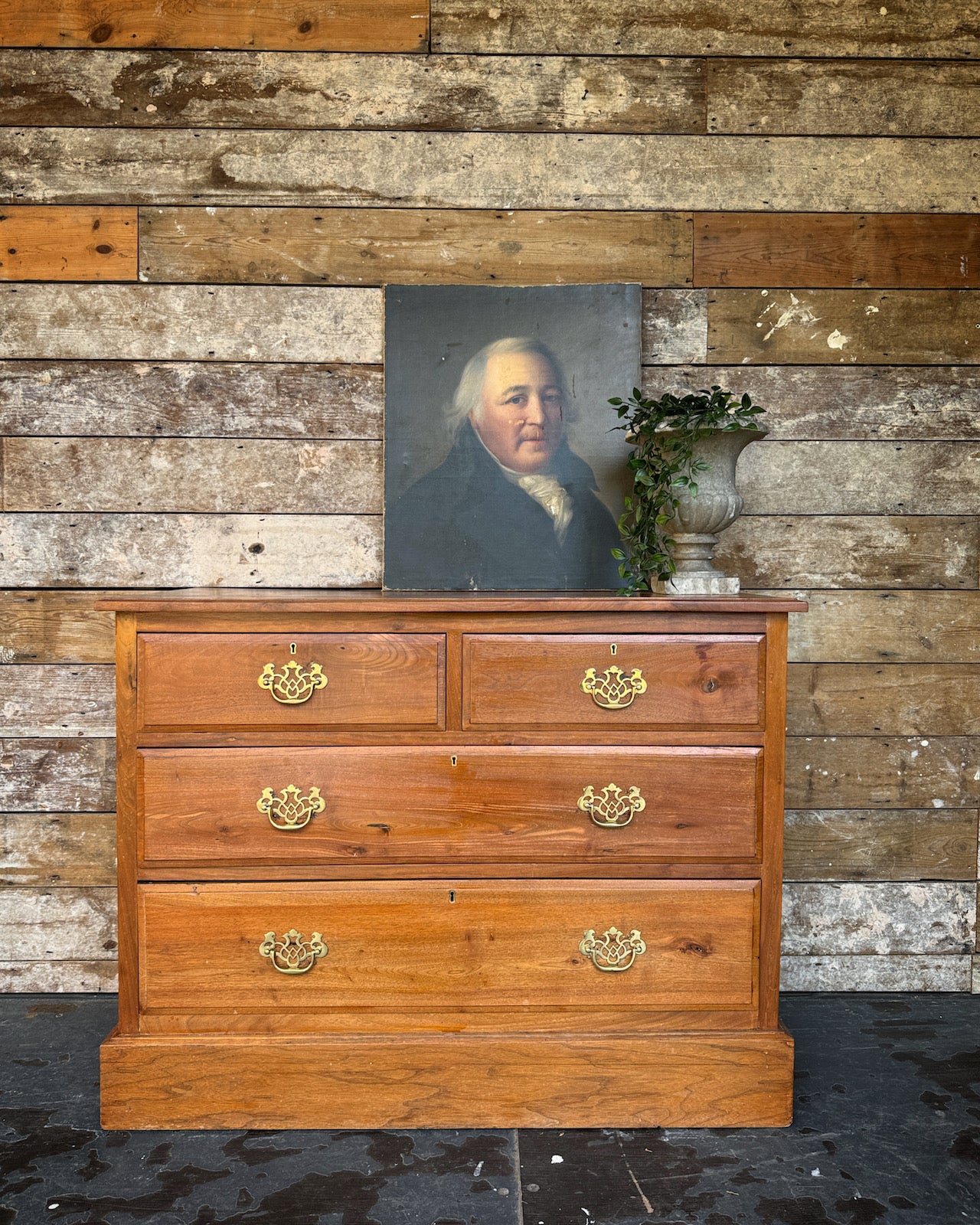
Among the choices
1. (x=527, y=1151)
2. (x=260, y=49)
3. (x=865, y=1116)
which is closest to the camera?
(x=527, y=1151)

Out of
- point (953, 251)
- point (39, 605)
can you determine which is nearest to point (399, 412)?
point (39, 605)

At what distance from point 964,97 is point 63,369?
2429mm

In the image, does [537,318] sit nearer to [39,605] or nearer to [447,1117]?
[39,605]

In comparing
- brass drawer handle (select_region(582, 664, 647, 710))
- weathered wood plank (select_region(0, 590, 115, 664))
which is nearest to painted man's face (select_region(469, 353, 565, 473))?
brass drawer handle (select_region(582, 664, 647, 710))

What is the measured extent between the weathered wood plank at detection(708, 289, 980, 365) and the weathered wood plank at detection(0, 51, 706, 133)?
666 millimetres

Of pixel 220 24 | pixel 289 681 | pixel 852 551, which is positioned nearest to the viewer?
pixel 289 681

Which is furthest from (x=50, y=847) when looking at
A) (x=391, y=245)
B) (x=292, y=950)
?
(x=391, y=245)

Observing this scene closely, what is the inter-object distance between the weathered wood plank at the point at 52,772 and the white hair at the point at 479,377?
4.02 ft

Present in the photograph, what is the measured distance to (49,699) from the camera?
2.21 metres

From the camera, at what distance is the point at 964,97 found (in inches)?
87.2

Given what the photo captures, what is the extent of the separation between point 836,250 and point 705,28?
65cm

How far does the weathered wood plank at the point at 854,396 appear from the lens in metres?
2.23

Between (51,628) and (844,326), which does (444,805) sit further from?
(844,326)

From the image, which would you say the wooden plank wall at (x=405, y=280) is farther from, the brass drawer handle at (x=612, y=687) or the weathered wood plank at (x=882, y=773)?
the brass drawer handle at (x=612, y=687)
